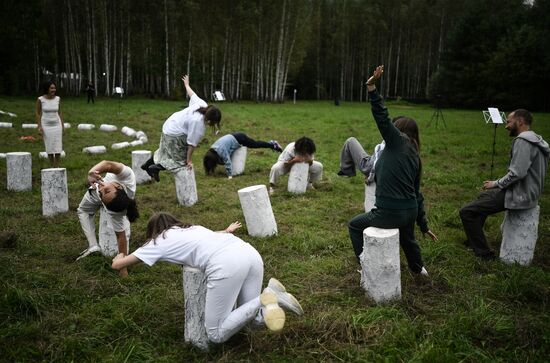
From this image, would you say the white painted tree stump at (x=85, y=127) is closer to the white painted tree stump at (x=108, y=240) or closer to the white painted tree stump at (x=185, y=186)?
the white painted tree stump at (x=185, y=186)

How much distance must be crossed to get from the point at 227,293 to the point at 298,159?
5.17 m

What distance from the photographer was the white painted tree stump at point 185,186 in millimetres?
7820

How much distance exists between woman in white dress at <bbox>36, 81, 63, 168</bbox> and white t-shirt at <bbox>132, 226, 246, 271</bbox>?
275 inches

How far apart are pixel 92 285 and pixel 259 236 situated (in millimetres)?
2410

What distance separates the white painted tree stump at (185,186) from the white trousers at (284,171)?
1.67 m

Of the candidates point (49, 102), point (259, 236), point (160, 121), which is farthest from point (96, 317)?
point (160, 121)

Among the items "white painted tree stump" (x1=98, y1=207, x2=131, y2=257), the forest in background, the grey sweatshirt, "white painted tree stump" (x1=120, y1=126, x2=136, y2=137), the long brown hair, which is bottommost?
"white painted tree stump" (x1=98, y1=207, x2=131, y2=257)

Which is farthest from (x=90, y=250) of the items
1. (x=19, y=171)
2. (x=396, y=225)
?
(x=19, y=171)

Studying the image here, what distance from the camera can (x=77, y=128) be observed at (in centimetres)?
1664

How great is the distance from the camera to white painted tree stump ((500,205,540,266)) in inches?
208

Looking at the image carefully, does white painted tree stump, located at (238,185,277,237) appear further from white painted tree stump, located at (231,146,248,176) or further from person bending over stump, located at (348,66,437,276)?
white painted tree stump, located at (231,146,248,176)

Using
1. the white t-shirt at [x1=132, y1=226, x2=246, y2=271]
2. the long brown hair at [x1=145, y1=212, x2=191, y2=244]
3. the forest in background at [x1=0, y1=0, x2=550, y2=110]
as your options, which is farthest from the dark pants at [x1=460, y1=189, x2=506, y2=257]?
the forest in background at [x1=0, y1=0, x2=550, y2=110]

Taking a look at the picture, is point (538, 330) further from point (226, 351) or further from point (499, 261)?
point (226, 351)

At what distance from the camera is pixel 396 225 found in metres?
4.42
